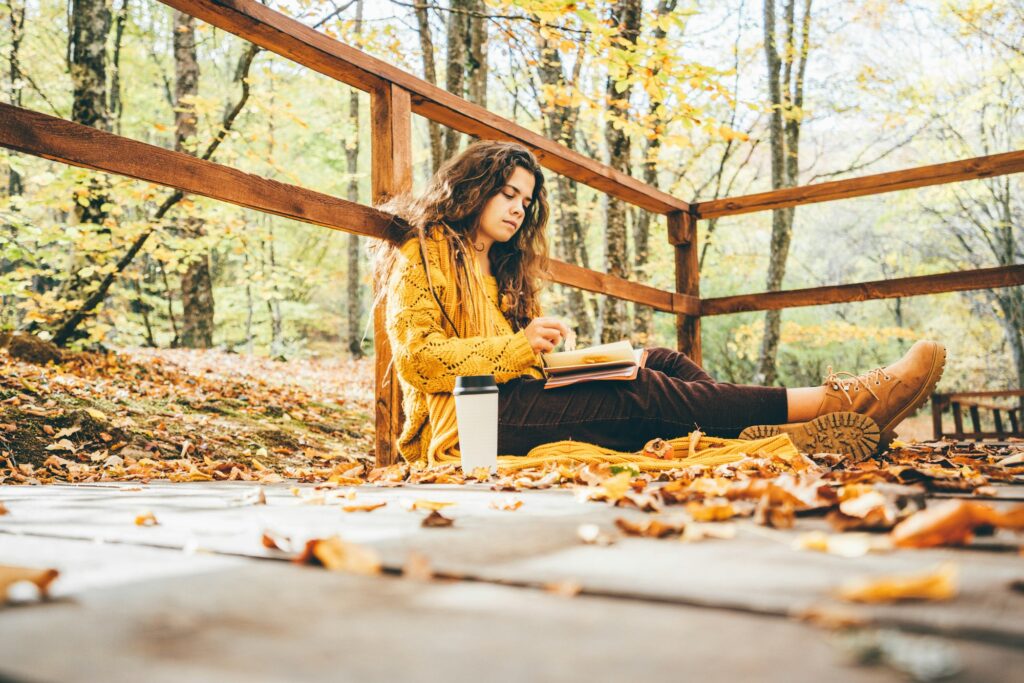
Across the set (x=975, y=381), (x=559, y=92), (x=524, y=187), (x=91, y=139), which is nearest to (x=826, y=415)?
(x=524, y=187)

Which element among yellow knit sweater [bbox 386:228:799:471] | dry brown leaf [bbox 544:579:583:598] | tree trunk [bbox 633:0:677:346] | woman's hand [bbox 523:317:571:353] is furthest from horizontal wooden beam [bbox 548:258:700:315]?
tree trunk [bbox 633:0:677:346]

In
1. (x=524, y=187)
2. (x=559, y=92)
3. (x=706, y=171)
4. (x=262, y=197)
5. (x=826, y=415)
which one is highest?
(x=706, y=171)

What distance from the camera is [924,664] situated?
40 cm

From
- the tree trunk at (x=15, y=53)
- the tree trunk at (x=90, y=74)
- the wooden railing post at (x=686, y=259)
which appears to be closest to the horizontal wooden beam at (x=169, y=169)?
the wooden railing post at (x=686, y=259)

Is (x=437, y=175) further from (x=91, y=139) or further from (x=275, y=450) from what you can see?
(x=275, y=450)

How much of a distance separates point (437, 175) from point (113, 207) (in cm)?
343

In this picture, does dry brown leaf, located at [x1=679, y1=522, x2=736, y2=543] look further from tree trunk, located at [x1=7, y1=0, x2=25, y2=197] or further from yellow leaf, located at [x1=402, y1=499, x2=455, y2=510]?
tree trunk, located at [x1=7, y1=0, x2=25, y2=197]

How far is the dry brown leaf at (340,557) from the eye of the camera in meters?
0.71

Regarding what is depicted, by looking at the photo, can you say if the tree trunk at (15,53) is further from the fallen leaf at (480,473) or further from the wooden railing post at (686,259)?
the fallen leaf at (480,473)

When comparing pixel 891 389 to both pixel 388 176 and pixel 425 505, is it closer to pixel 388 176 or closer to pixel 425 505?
pixel 425 505

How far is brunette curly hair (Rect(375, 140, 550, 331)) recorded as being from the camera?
2381mm

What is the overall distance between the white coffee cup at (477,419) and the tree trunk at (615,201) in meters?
3.33

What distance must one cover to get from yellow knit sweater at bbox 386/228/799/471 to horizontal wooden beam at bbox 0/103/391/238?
0.27 m

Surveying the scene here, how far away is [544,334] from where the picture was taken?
7.11 ft
